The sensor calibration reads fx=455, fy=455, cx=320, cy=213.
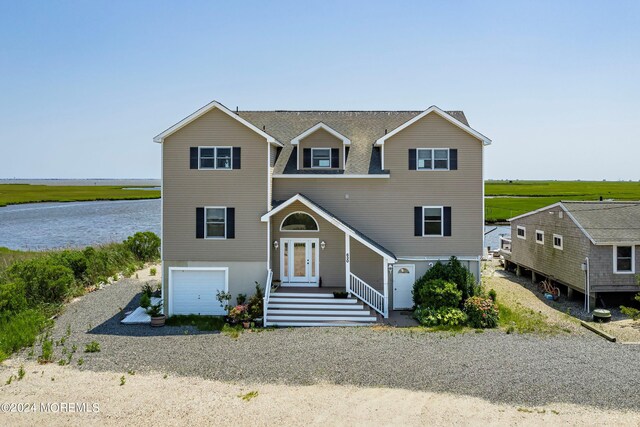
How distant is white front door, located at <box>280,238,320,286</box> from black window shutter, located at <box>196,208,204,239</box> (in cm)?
332

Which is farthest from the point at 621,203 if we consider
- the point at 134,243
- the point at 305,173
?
the point at 134,243

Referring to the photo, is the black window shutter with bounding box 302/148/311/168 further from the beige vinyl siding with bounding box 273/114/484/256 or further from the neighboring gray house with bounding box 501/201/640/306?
the neighboring gray house with bounding box 501/201/640/306

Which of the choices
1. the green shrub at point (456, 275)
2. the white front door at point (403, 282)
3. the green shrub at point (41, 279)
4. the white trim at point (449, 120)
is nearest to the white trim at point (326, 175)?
the white trim at point (449, 120)

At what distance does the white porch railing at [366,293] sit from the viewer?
1777 cm

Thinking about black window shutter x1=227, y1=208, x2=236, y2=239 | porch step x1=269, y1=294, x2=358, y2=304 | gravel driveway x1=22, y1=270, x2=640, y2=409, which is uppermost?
black window shutter x1=227, y1=208, x2=236, y2=239

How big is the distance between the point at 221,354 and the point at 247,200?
6.66 m

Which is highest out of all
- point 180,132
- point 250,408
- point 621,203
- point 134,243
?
point 180,132

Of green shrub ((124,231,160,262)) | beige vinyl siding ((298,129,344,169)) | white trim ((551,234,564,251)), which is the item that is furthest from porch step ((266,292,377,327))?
green shrub ((124,231,160,262))

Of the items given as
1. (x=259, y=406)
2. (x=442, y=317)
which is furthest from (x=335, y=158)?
(x=259, y=406)

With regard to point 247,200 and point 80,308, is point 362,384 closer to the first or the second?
point 247,200

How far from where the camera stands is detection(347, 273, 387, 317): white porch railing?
17.8 metres

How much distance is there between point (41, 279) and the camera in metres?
18.8

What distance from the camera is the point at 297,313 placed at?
671 inches

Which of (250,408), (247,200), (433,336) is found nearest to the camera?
(250,408)
